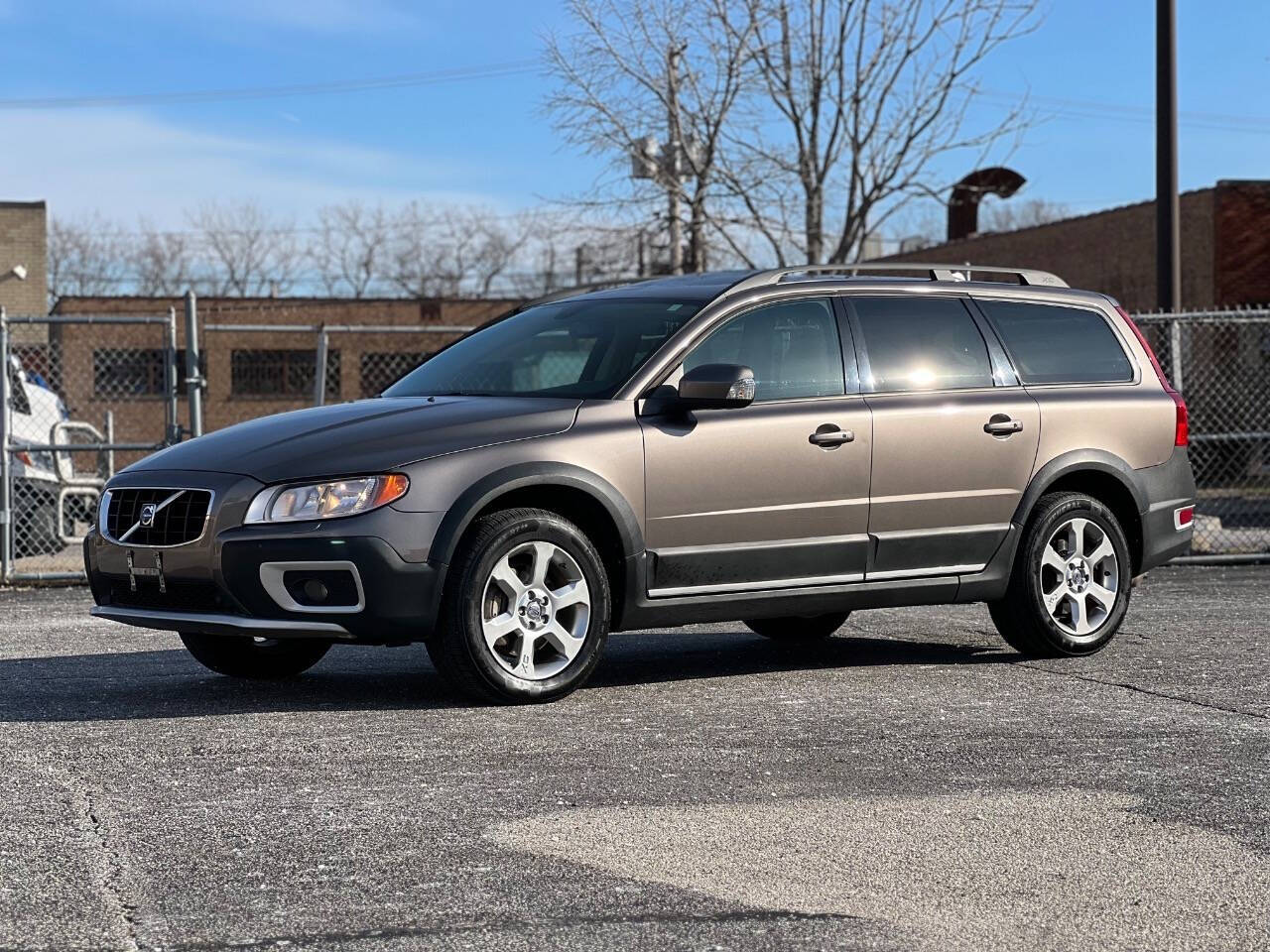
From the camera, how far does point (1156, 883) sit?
4613 mm

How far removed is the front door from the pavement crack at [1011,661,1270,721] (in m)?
1.13

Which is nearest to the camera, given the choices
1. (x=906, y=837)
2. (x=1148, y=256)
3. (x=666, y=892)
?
(x=666, y=892)

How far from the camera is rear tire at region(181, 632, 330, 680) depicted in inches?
313

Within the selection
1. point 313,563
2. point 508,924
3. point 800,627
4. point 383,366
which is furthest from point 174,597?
point 383,366

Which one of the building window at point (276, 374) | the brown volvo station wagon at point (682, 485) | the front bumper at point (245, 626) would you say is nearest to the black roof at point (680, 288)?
the brown volvo station wagon at point (682, 485)

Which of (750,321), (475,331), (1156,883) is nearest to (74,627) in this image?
(475,331)

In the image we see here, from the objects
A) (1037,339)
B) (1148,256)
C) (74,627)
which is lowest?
(74,627)

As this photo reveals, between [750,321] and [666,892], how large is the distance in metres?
3.90

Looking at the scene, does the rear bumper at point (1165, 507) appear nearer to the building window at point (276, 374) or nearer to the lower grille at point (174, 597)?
the lower grille at point (174, 597)

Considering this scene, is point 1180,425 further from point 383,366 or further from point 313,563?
point 383,366

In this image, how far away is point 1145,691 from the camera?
7.77 metres

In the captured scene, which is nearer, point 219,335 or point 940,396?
point 940,396

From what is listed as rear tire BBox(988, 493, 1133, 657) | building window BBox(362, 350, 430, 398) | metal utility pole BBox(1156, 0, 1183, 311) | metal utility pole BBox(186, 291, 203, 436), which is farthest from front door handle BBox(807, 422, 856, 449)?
building window BBox(362, 350, 430, 398)

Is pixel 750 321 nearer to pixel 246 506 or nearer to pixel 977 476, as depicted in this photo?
pixel 977 476
